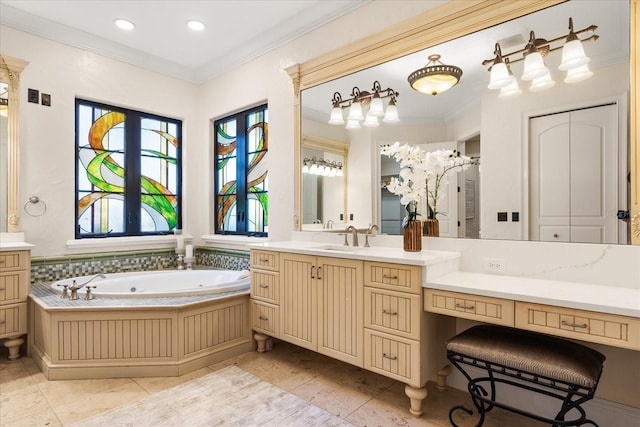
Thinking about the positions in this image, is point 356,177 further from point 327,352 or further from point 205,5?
point 205,5

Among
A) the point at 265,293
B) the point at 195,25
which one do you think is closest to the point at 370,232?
the point at 265,293

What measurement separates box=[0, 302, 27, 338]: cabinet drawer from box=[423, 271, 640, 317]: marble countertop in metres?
3.08

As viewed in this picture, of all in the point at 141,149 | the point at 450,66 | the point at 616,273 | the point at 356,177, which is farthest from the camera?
the point at 141,149

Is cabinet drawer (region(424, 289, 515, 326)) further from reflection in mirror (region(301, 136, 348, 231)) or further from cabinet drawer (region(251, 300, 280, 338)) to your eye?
cabinet drawer (region(251, 300, 280, 338))

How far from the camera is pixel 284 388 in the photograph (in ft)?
7.62

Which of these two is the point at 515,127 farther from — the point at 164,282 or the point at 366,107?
the point at 164,282

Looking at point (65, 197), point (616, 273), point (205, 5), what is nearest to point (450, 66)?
point (616, 273)

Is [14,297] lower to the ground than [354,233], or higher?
lower

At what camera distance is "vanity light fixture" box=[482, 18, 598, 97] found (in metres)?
1.82

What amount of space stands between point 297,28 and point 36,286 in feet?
10.6

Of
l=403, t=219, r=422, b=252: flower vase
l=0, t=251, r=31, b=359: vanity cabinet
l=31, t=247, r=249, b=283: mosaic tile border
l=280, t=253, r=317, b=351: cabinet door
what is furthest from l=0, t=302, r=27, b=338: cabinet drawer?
l=403, t=219, r=422, b=252: flower vase

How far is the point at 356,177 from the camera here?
9.13ft

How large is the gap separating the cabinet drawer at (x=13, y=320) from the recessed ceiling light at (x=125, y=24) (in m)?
2.52

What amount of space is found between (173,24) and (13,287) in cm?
257
